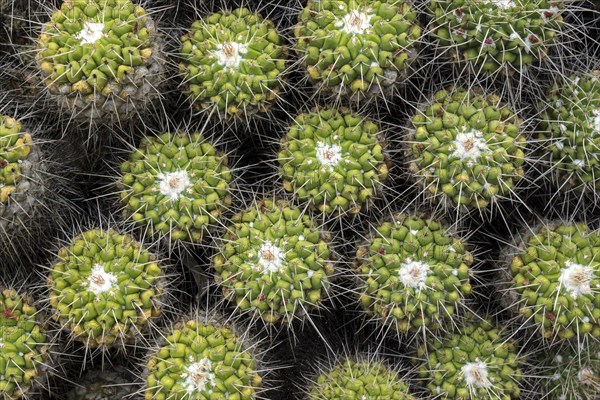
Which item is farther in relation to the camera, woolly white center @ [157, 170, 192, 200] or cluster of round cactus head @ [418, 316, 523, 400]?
cluster of round cactus head @ [418, 316, 523, 400]

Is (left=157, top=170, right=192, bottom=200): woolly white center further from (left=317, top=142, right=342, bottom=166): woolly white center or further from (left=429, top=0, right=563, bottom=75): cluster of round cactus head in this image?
(left=429, top=0, right=563, bottom=75): cluster of round cactus head

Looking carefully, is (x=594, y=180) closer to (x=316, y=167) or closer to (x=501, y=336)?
(x=501, y=336)

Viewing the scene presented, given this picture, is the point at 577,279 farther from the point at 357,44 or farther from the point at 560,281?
the point at 357,44

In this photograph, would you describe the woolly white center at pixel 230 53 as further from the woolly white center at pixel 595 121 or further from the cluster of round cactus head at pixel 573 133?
the woolly white center at pixel 595 121

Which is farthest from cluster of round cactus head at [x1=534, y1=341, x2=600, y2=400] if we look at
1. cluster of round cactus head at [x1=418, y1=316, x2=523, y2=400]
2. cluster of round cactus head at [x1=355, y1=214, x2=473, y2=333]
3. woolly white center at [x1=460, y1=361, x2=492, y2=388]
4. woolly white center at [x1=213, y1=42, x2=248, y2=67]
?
woolly white center at [x1=213, y1=42, x2=248, y2=67]

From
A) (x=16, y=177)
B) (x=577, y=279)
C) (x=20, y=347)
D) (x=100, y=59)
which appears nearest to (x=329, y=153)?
(x=100, y=59)

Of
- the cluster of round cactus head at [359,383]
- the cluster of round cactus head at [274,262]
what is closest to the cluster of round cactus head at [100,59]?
the cluster of round cactus head at [274,262]
